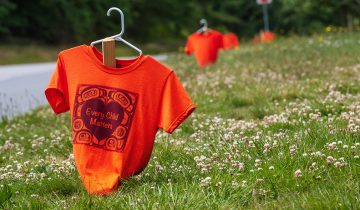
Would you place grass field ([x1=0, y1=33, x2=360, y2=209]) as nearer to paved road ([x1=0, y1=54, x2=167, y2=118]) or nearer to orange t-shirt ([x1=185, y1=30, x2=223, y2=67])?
paved road ([x1=0, y1=54, x2=167, y2=118])

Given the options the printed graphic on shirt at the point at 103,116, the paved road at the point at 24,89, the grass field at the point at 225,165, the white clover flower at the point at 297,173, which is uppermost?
the printed graphic on shirt at the point at 103,116

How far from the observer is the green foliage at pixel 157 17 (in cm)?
5443

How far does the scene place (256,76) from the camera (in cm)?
1495

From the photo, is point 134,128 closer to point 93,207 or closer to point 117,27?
point 93,207

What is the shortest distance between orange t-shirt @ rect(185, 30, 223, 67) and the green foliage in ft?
76.8

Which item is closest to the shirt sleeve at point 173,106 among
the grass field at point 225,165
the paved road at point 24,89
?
the grass field at point 225,165

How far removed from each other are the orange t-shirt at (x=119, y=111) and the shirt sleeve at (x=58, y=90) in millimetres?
120

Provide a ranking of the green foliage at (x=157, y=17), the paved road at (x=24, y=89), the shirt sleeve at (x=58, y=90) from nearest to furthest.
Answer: the shirt sleeve at (x=58, y=90), the paved road at (x=24, y=89), the green foliage at (x=157, y=17)

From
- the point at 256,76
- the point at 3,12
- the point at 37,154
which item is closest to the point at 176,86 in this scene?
the point at 37,154

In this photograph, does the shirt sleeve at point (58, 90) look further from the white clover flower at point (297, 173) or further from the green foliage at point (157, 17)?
the green foliage at point (157, 17)

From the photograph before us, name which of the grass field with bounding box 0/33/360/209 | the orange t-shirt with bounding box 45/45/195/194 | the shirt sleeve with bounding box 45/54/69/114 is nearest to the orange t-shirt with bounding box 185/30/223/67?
the grass field with bounding box 0/33/360/209

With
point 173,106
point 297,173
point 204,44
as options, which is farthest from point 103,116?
point 204,44

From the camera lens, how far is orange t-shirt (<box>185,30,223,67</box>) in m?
18.5

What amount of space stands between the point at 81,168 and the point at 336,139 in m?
2.16
